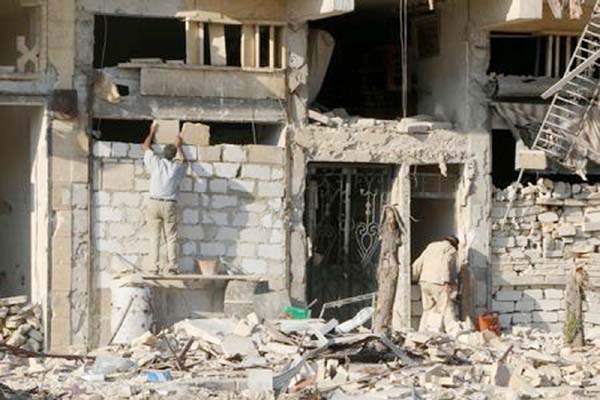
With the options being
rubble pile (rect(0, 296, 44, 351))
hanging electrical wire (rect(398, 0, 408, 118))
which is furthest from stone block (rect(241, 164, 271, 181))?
rubble pile (rect(0, 296, 44, 351))

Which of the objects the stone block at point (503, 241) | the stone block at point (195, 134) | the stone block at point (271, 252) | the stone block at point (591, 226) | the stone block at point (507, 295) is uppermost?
the stone block at point (195, 134)

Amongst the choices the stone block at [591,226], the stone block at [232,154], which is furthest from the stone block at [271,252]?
the stone block at [591,226]

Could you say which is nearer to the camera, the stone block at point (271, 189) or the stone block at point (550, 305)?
the stone block at point (271, 189)

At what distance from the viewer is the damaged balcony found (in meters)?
23.2

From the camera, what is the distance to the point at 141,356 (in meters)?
20.8

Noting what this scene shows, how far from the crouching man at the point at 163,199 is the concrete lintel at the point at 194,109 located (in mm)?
293

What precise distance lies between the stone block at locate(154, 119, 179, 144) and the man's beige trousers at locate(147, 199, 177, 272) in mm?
954

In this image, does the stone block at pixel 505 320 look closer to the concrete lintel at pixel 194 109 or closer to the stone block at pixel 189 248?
the concrete lintel at pixel 194 109

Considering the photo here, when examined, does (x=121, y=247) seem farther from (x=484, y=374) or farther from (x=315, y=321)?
(x=484, y=374)

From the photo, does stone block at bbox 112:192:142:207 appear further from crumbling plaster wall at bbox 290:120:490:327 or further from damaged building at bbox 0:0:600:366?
crumbling plaster wall at bbox 290:120:490:327

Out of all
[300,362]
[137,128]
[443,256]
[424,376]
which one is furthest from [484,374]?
[137,128]

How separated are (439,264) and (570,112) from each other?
115 inches

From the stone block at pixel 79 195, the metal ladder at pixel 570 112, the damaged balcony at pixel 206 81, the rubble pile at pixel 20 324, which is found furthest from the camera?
the metal ladder at pixel 570 112

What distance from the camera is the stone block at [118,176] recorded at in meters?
23.1
